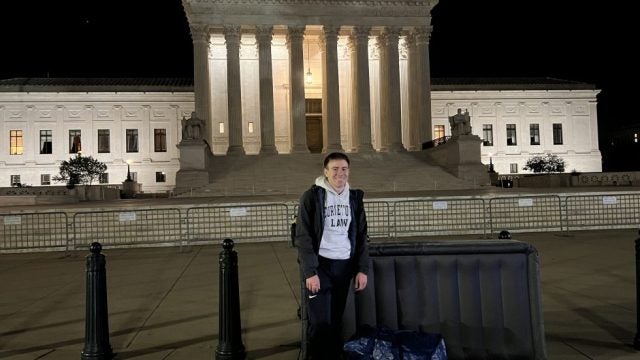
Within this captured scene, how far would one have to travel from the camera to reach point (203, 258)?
13422 millimetres

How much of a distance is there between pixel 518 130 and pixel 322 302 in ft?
214

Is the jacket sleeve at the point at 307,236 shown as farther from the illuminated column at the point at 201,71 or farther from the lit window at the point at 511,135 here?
the lit window at the point at 511,135

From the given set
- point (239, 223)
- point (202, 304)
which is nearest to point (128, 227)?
point (239, 223)

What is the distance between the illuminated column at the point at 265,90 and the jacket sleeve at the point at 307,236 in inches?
1604

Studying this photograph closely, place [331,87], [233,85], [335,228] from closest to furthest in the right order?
[335,228] < [233,85] < [331,87]

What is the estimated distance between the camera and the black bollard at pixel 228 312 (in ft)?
20.0

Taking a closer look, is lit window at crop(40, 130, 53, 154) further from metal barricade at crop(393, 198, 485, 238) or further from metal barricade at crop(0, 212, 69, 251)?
metal barricade at crop(393, 198, 485, 238)

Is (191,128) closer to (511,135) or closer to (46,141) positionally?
(46,141)

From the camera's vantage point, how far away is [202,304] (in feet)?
28.5

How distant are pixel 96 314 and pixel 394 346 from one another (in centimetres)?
317

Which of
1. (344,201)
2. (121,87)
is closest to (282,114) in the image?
(121,87)

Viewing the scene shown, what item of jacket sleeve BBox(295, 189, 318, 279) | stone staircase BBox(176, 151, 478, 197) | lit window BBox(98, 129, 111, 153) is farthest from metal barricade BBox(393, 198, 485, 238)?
lit window BBox(98, 129, 111, 153)

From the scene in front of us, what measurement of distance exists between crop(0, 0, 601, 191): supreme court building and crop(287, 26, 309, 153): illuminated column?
8 centimetres

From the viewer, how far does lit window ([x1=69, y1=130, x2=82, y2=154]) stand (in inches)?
2352
